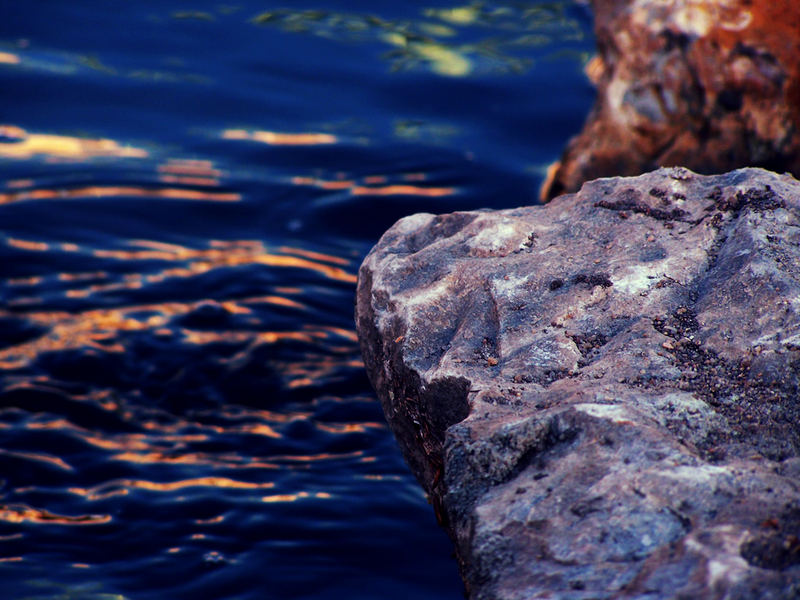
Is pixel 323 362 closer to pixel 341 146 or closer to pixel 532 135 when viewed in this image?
pixel 341 146

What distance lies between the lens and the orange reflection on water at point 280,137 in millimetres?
4512

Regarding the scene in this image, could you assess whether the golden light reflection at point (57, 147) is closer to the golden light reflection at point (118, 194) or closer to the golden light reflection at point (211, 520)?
the golden light reflection at point (118, 194)

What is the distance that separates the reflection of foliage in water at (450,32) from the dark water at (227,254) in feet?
0.06

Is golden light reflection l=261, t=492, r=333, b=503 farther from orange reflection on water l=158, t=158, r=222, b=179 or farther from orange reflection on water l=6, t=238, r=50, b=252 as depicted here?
orange reflection on water l=158, t=158, r=222, b=179

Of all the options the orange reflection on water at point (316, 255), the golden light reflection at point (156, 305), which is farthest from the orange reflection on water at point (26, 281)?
the orange reflection on water at point (316, 255)

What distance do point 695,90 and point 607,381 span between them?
214 cm

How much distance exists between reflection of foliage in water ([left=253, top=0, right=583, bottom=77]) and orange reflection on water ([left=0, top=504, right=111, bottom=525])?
365 centimetres

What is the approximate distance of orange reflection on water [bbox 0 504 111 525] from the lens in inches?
86.0

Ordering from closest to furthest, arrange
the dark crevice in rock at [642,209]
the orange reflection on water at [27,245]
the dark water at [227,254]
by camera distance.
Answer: the dark crevice in rock at [642,209] < the dark water at [227,254] < the orange reflection on water at [27,245]

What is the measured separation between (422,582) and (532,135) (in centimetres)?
314

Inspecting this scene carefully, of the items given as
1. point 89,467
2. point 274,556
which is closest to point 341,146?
point 89,467

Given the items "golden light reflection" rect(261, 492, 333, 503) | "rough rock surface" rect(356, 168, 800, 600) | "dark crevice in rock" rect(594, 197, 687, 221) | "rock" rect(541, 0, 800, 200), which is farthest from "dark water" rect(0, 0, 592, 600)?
"dark crevice in rock" rect(594, 197, 687, 221)

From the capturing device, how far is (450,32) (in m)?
5.62

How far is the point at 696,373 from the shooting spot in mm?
1350
